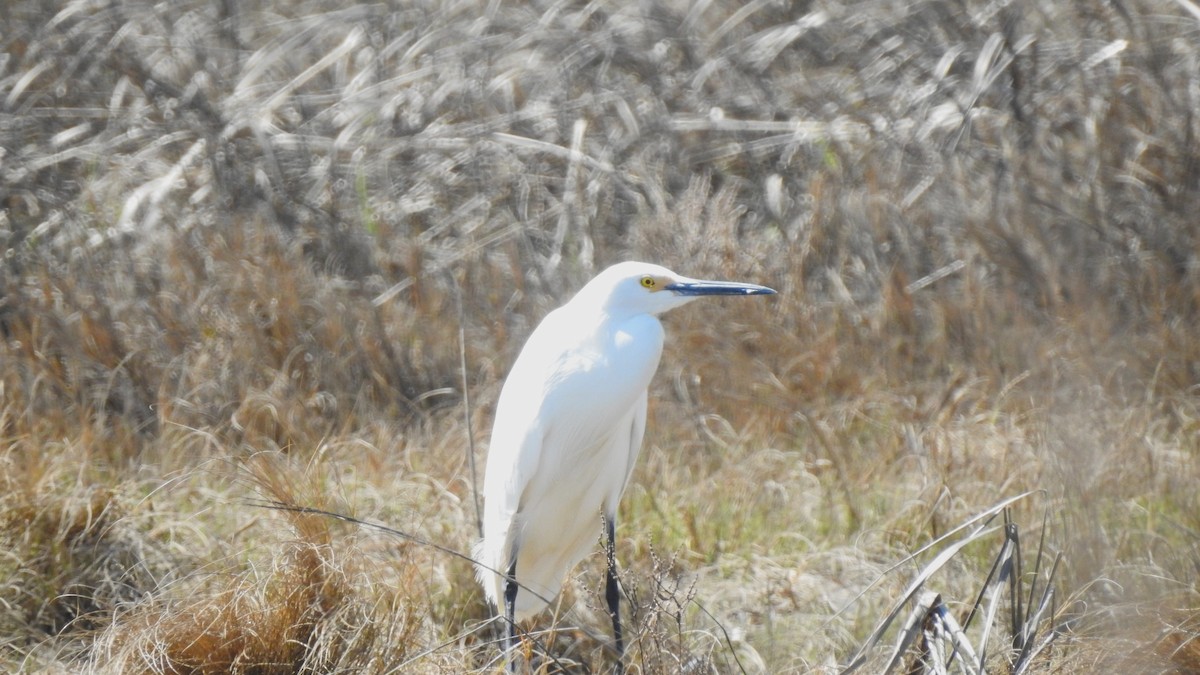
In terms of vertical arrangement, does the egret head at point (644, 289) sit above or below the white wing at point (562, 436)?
above

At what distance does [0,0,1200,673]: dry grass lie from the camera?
297 centimetres

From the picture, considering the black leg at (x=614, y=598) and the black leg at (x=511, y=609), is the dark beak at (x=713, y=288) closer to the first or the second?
the black leg at (x=614, y=598)

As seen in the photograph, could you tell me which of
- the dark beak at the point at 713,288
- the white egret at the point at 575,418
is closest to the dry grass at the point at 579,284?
the white egret at the point at 575,418

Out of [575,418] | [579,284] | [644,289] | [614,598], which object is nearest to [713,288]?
[644,289]

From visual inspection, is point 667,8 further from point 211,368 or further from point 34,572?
point 34,572

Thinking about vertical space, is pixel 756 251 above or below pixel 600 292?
below

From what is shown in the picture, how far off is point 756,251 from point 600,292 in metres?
1.82

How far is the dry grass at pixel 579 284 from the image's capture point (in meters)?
2.97

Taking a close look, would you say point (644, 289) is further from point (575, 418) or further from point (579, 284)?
point (579, 284)

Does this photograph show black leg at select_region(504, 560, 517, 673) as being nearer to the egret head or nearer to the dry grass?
the dry grass

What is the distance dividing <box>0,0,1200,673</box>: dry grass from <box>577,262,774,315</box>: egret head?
45 centimetres

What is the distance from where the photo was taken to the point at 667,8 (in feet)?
20.9

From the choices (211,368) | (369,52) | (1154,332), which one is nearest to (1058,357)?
(1154,332)

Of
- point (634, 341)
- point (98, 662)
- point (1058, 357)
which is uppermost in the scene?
point (634, 341)
